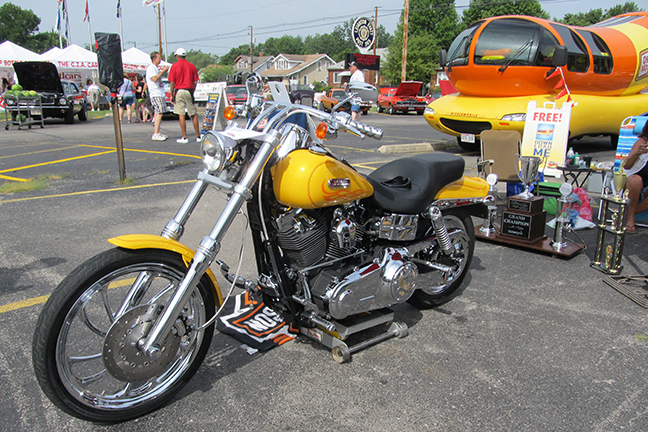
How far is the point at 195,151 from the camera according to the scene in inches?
418

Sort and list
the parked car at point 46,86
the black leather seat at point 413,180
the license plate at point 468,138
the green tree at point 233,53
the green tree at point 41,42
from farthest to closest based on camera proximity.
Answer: the green tree at point 233,53
the green tree at point 41,42
the parked car at point 46,86
the license plate at point 468,138
the black leather seat at point 413,180

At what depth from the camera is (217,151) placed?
2.30 meters

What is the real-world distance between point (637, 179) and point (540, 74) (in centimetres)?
449

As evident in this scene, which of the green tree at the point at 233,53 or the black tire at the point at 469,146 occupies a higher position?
the green tree at the point at 233,53

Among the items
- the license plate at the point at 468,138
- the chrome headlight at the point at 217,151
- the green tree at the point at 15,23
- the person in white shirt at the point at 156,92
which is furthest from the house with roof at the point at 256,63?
the chrome headlight at the point at 217,151

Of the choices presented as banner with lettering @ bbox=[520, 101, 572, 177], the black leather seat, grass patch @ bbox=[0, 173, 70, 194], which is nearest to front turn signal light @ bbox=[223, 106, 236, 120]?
the black leather seat

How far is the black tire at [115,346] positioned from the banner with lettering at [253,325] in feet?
1.83

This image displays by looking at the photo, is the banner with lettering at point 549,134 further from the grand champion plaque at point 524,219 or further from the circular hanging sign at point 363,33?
the circular hanging sign at point 363,33

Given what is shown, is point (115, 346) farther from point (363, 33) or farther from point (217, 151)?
point (363, 33)

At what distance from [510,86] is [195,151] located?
22.1 ft

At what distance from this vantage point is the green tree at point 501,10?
2525 inches

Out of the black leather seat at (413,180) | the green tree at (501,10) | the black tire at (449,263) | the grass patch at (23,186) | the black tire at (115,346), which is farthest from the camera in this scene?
the green tree at (501,10)

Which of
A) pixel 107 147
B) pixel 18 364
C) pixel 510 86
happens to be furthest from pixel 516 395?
pixel 107 147

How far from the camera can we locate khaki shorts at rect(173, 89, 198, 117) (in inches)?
398
